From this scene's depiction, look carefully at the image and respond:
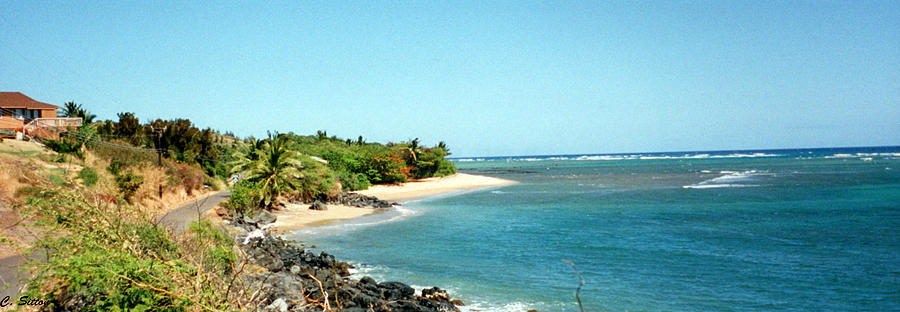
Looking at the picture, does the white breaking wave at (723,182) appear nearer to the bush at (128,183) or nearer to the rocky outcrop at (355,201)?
the rocky outcrop at (355,201)

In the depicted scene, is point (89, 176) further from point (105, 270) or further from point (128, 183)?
point (105, 270)

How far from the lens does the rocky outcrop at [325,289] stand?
10.0 m

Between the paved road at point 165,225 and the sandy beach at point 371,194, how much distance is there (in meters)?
3.51

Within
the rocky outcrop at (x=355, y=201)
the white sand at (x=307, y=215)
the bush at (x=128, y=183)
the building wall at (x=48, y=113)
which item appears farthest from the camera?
the building wall at (x=48, y=113)

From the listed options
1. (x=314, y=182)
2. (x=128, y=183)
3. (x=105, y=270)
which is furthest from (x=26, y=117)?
(x=105, y=270)

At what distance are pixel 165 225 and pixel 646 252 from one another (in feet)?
49.4

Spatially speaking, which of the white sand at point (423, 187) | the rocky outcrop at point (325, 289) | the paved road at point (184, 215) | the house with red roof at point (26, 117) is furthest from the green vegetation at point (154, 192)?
the house with red roof at point (26, 117)

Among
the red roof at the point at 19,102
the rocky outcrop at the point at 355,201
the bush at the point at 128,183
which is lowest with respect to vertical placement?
the rocky outcrop at the point at 355,201

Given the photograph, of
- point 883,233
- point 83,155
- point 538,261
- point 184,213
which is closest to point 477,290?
point 538,261

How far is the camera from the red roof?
39525mm

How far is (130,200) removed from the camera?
66.9ft

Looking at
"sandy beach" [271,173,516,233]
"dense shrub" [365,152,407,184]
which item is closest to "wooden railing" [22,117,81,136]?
"sandy beach" [271,173,516,233]

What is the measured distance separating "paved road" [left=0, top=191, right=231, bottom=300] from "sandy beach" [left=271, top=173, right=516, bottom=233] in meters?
3.51

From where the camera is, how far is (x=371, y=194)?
41.5m
